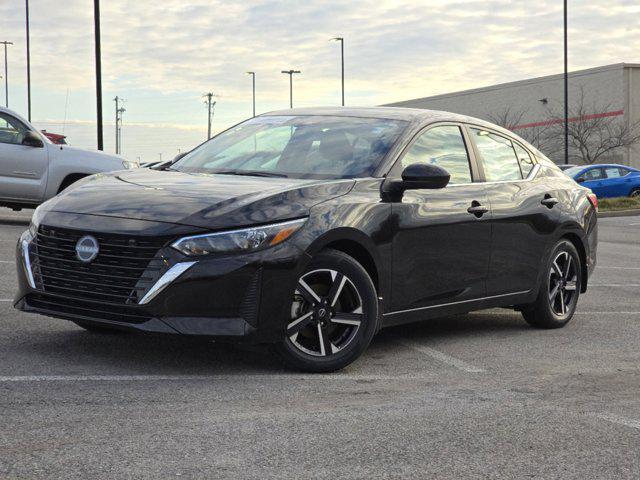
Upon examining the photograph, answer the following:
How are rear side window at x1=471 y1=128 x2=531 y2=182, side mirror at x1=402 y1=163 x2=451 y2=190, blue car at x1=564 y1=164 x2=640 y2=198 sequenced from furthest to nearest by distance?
blue car at x1=564 y1=164 x2=640 y2=198 → rear side window at x1=471 y1=128 x2=531 y2=182 → side mirror at x1=402 y1=163 x2=451 y2=190

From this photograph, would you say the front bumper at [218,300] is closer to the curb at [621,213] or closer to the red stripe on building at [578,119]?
the curb at [621,213]

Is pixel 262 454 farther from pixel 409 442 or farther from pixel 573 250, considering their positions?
pixel 573 250

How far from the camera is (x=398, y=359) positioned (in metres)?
6.72

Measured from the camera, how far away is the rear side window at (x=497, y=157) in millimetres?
7664

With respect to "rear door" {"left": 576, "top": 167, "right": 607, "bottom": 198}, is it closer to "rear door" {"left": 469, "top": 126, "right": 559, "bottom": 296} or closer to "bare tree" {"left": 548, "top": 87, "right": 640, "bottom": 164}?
"bare tree" {"left": 548, "top": 87, "right": 640, "bottom": 164}

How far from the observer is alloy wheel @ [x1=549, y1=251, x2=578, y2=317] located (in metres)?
8.27

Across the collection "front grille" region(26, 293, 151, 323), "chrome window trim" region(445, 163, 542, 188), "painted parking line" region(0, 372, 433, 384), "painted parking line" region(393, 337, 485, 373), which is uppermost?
"chrome window trim" region(445, 163, 542, 188)

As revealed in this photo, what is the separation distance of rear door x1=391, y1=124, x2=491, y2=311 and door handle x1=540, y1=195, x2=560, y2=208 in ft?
2.82

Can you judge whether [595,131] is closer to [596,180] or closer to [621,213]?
[596,180]

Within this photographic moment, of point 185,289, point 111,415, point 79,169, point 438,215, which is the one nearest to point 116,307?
point 185,289

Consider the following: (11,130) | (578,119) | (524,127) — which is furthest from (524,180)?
(524,127)

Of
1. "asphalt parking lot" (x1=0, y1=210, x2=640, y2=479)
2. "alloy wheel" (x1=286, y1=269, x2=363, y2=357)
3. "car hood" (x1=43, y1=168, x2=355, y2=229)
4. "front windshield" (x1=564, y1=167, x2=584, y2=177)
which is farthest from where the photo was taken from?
"front windshield" (x1=564, y1=167, x2=584, y2=177)

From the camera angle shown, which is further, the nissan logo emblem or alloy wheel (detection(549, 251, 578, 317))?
alloy wheel (detection(549, 251, 578, 317))

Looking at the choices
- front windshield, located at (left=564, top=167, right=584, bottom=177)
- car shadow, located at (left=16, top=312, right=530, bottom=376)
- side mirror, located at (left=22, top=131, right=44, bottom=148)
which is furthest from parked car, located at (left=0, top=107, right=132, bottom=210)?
front windshield, located at (left=564, top=167, right=584, bottom=177)
